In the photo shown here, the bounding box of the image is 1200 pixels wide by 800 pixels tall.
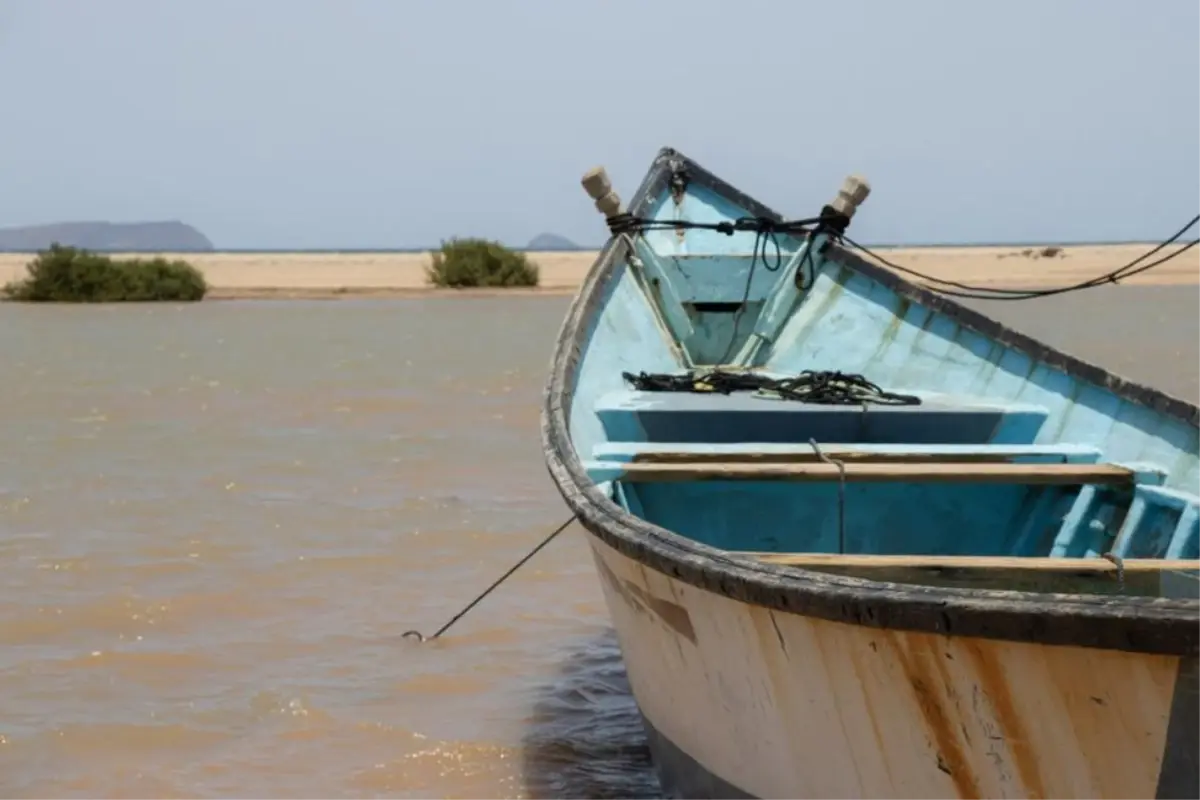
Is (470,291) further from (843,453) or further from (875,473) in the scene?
(875,473)

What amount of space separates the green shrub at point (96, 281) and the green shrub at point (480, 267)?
6367mm

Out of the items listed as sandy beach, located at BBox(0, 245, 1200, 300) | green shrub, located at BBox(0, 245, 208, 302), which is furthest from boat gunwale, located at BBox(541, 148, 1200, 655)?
sandy beach, located at BBox(0, 245, 1200, 300)

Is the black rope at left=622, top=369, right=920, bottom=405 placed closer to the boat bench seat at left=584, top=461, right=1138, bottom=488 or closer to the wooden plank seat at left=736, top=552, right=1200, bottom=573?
the boat bench seat at left=584, top=461, right=1138, bottom=488

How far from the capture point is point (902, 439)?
210 inches

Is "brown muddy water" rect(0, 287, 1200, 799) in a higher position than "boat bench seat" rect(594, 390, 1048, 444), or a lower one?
lower

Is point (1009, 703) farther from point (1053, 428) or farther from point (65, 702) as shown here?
point (65, 702)

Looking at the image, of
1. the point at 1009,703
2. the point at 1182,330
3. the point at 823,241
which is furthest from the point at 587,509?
the point at 1182,330

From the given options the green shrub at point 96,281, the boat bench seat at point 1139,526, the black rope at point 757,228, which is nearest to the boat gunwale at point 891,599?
the boat bench seat at point 1139,526

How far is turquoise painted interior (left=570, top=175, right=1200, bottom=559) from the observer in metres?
4.47

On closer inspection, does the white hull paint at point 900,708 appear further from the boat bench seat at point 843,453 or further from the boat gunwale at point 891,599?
the boat bench seat at point 843,453

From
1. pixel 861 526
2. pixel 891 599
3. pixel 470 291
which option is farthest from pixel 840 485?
pixel 470 291

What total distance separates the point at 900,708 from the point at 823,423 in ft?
8.88

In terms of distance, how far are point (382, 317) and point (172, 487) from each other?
16.2 meters

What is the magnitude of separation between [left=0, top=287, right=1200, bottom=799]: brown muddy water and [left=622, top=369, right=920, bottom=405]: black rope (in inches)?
48.5
